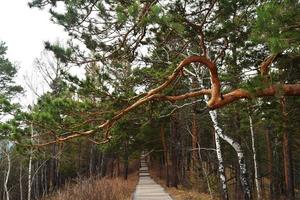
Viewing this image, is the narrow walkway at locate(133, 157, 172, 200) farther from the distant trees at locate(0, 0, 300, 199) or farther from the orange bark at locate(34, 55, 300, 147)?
the orange bark at locate(34, 55, 300, 147)

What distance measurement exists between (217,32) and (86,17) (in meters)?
2.81

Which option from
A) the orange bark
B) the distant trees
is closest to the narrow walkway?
the distant trees

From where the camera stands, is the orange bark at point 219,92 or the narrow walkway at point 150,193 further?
the narrow walkway at point 150,193

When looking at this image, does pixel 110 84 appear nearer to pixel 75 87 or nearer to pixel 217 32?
pixel 75 87

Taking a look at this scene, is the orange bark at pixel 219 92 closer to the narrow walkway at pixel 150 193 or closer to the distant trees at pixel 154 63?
the distant trees at pixel 154 63

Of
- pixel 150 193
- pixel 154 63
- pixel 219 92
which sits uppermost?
pixel 154 63

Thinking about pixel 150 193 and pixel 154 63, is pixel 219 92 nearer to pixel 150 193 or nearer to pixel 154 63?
pixel 154 63

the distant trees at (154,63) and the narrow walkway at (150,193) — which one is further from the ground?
the distant trees at (154,63)

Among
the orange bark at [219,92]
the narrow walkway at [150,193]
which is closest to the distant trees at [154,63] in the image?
the orange bark at [219,92]

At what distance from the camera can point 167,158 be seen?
25.1 metres

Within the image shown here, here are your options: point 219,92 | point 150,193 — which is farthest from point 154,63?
point 150,193

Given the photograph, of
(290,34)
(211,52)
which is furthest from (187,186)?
(290,34)

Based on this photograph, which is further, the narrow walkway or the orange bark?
the narrow walkway

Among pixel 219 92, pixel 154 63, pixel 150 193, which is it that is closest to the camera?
pixel 219 92
